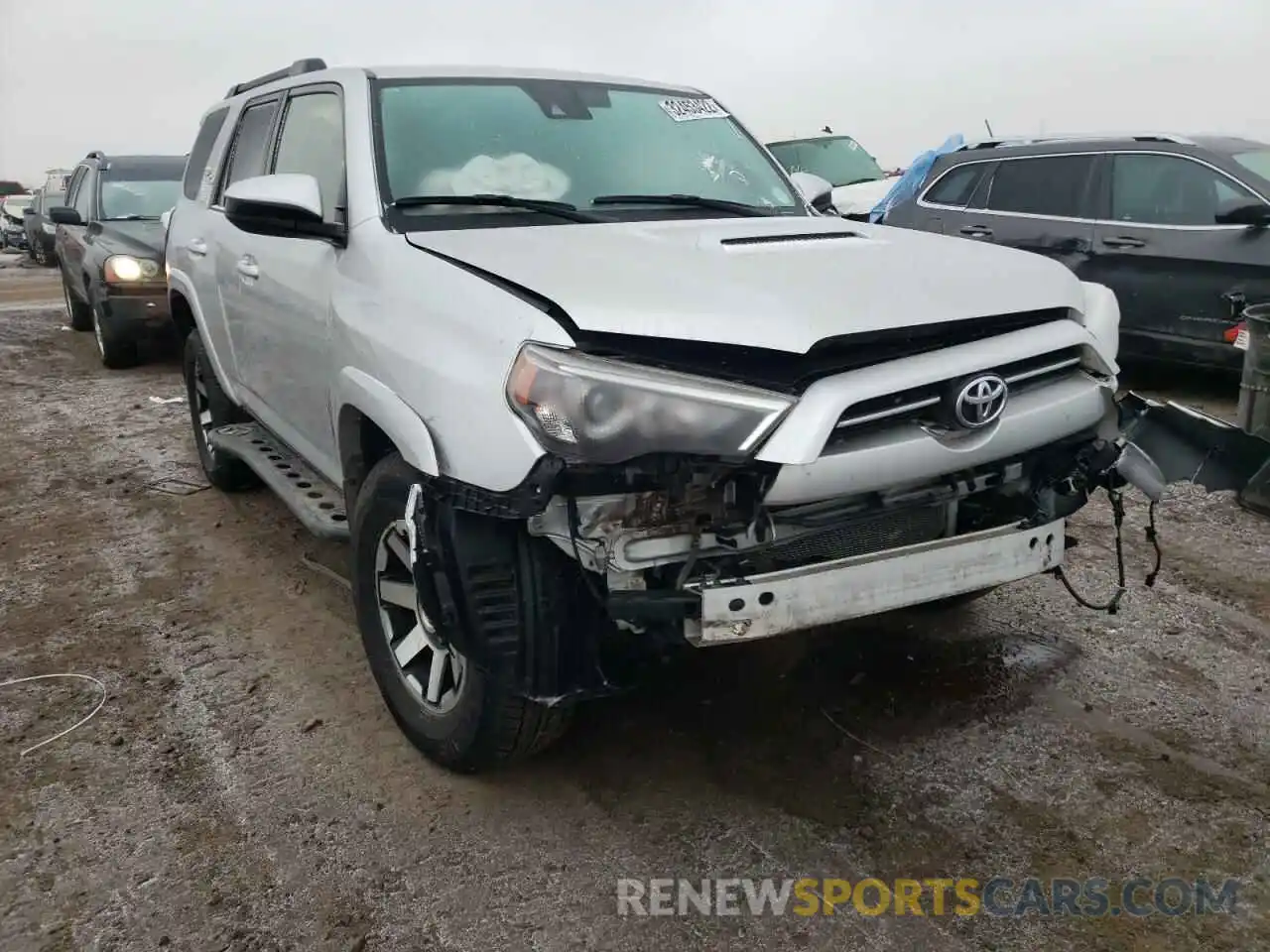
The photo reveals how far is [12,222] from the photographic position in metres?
29.2

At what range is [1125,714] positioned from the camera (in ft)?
10.4

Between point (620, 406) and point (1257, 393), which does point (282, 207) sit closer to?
point (620, 406)

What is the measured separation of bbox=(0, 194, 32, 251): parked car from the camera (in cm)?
2775

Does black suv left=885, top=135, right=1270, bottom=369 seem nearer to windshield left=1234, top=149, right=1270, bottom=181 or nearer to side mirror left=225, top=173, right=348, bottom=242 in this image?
windshield left=1234, top=149, right=1270, bottom=181

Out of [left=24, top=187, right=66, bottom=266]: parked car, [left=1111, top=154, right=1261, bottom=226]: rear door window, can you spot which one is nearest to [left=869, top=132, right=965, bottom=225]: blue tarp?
[left=1111, top=154, right=1261, bottom=226]: rear door window

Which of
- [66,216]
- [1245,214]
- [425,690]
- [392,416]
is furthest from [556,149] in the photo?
[66,216]

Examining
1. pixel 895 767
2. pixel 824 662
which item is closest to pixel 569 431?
pixel 895 767

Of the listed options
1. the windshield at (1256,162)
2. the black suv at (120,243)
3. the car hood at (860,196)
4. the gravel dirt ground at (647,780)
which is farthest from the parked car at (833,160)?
the gravel dirt ground at (647,780)

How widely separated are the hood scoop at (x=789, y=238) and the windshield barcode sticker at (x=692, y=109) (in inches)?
42.9

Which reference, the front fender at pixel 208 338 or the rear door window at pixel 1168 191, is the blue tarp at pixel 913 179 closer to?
the rear door window at pixel 1168 191

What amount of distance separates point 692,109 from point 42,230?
66.2 feet

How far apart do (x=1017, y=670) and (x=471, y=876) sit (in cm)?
189

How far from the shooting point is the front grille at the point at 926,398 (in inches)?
92.3

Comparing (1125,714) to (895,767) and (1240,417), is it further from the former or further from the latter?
(1240,417)
